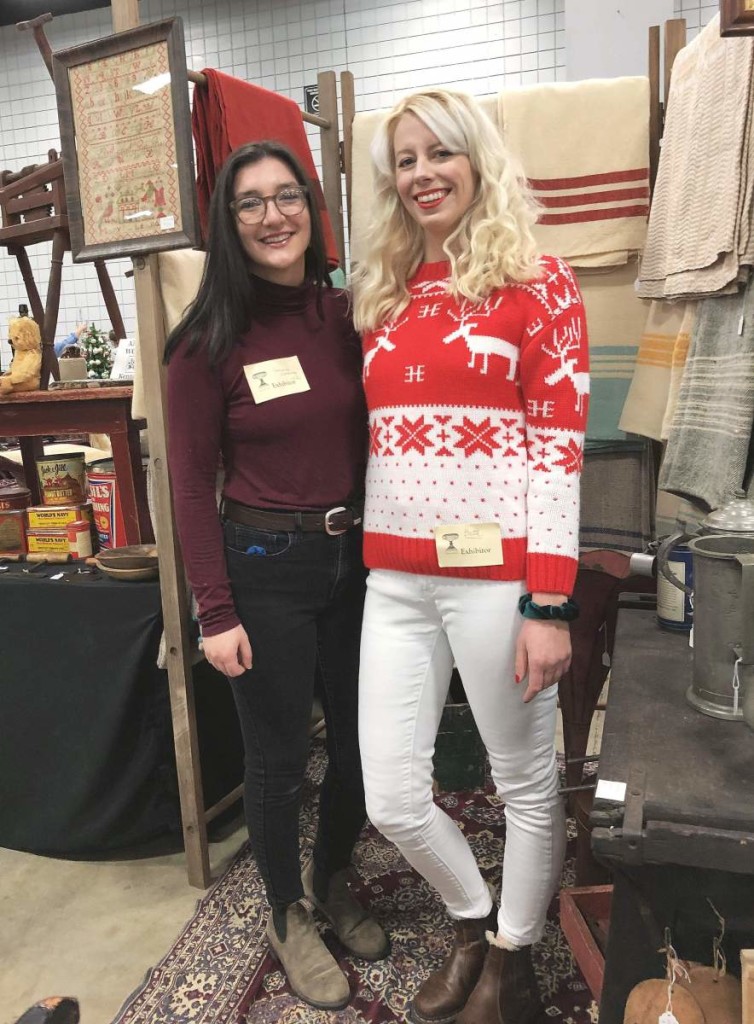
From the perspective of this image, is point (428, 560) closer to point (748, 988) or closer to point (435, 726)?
point (435, 726)

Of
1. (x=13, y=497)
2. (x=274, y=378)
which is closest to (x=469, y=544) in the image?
(x=274, y=378)

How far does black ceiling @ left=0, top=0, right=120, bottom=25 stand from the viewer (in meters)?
4.55

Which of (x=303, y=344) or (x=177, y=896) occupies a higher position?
(x=303, y=344)

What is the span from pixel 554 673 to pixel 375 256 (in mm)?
721

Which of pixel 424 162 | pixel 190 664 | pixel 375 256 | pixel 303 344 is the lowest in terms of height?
pixel 190 664

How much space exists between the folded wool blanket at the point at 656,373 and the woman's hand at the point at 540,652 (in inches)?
22.7

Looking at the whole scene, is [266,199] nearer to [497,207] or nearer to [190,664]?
[497,207]

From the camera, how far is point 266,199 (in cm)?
131

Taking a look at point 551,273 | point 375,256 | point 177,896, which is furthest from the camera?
point 177,896

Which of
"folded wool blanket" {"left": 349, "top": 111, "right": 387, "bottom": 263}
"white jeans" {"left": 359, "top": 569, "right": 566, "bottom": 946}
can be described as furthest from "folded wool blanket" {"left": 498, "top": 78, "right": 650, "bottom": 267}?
"white jeans" {"left": 359, "top": 569, "right": 566, "bottom": 946}

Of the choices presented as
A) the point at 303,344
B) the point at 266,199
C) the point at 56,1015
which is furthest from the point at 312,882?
the point at 266,199

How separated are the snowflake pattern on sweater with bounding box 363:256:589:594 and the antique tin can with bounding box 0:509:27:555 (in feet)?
4.57

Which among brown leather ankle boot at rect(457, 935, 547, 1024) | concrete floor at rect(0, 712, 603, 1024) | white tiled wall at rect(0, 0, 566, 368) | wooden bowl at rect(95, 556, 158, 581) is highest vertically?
white tiled wall at rect(0, 0, 566, 368)

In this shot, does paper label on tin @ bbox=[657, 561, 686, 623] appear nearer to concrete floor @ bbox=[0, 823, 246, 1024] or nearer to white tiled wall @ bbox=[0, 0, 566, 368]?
concrete floor @ bbox=[0, 823, 246, 1024]
